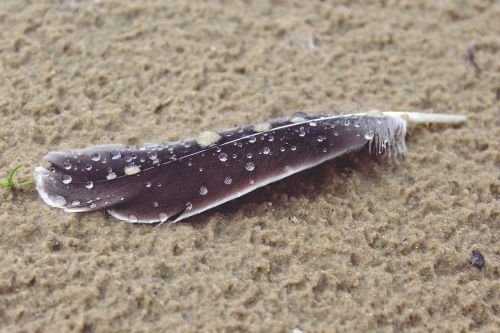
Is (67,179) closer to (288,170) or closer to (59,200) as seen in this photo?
(59,200)

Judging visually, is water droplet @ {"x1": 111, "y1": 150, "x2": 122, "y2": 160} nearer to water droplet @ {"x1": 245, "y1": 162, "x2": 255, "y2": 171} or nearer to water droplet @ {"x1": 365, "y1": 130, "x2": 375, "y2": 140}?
water droplet @ {"x1": 245, "y1": 162, "x2": 255, "y2": 171}

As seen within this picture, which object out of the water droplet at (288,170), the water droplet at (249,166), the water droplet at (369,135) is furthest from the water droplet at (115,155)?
the water droplet at (369,135)

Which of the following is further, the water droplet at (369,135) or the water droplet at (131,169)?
the water droplet at (369,135)

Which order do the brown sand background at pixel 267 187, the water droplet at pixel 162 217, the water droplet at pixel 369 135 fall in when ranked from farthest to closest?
the water droplet at pixel 369 135 → the water droplet at pixel 162 217 → the brown sand background at pixel 267 187

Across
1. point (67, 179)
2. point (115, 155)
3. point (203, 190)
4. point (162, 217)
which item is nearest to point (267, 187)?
point (203, 190)

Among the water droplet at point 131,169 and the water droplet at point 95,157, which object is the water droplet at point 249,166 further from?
the water droplet at point 95,157

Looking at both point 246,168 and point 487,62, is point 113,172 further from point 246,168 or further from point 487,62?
point 487,62

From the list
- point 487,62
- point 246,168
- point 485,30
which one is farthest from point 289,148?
point 485,30

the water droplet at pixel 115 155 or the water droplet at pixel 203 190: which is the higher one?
the water droplet at pixel 115 155
